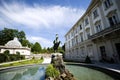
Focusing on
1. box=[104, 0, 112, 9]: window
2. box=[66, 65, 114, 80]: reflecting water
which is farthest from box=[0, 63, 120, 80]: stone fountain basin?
box=[104, 0, 112, 9]: window

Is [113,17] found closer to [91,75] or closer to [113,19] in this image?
[113,19]

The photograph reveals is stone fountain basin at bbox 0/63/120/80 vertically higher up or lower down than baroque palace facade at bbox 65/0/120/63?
lower down

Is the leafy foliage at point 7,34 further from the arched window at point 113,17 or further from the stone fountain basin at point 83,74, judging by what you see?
the arched window at point 113,17

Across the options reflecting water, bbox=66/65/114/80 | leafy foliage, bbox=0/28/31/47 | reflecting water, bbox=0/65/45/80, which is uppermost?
leafy foliage, bbox=0/28/31/47

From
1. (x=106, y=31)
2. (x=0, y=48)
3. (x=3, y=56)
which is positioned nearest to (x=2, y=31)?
(x=0, y=48)

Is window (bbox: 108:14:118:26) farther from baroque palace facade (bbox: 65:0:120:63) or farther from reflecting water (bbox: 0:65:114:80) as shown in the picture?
reflecting water (bbox: 0:65:114:80)

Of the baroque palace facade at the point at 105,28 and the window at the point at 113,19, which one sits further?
the window at the point at 113,19

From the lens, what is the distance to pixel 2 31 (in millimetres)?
56156

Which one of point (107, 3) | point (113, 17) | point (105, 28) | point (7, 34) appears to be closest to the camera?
point (113, 17)

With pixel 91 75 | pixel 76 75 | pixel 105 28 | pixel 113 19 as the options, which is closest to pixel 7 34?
pixel 105 28

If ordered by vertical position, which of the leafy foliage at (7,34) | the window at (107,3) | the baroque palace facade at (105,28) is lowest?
the baroque palace facade at (105,28)

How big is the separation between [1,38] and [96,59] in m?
56.7

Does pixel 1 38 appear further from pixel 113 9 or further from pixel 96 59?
pixel 113 9

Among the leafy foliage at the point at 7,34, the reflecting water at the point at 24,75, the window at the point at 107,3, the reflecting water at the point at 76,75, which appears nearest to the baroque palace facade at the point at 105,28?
the window at the point at 107,3
